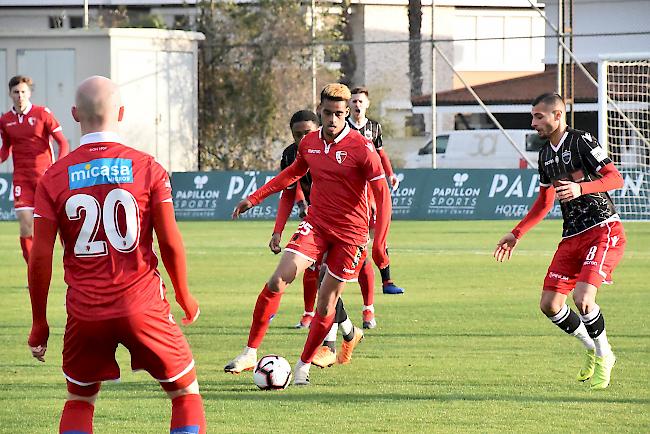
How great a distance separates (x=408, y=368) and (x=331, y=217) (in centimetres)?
132

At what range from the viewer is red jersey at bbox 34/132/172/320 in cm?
588

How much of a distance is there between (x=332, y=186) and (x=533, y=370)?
2001 millimetres

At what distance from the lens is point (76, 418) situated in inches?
240

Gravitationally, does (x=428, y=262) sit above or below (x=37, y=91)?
below

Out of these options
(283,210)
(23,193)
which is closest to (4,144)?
(23,193)

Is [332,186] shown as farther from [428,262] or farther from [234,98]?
[234,98]

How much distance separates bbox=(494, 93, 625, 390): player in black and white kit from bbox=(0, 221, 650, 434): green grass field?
1.09ft

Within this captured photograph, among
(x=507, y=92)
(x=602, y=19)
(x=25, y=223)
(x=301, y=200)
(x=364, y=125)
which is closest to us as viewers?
(x=301, y=200)

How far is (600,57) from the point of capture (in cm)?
1906

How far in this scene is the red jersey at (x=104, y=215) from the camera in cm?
588


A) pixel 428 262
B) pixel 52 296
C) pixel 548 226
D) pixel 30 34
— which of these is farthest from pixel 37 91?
pixel 52 296

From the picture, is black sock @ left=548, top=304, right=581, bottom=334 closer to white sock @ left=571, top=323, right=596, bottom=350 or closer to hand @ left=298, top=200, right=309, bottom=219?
white sock @ left=571, top=323, right=596, bottom=350

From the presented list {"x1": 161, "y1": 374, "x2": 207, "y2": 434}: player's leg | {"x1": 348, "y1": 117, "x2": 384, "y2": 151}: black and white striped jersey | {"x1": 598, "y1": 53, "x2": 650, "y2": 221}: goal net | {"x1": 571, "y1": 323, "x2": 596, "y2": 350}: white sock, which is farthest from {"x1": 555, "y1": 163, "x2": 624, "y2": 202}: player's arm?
{"x1": 598, "y1": 53, "x2": 650, "y2": 221}: goal net

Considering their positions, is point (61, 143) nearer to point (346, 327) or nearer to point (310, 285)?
point (310, 285)
